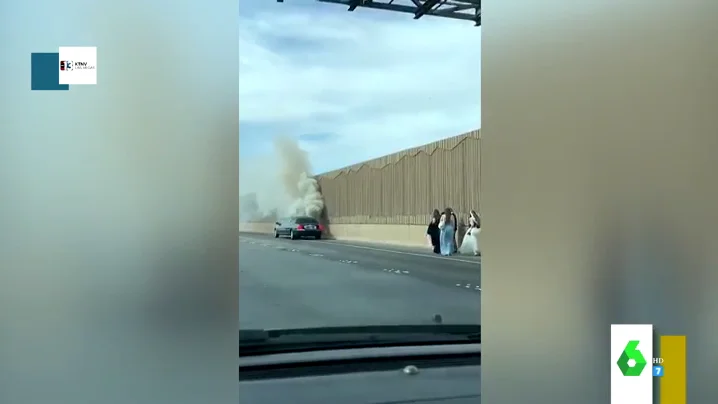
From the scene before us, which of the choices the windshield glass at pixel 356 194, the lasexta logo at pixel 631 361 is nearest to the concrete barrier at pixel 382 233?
the windshield glass at pixel 356 194

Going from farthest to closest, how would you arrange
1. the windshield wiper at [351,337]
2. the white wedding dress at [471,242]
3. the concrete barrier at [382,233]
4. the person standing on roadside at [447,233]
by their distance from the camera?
the person standing on roadside at [447,233], the concrete barrier at [382,233], the white wedding dress at [471,242], the windshield wiper at [351,337]

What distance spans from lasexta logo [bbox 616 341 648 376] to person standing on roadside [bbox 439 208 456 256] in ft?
8.16

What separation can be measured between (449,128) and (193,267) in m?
2.45

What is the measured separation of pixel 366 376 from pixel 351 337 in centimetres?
34

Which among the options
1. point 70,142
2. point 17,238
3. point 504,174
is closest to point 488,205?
point 504,174

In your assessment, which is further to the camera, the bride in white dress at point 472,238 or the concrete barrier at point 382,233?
the concrete barrier at point 382,233

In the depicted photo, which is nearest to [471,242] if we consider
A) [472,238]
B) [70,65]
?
[472,238]

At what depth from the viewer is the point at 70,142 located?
1.29 meters

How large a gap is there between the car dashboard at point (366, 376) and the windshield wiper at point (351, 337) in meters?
0.04

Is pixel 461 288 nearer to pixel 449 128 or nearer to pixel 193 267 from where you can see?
pixel 449 128

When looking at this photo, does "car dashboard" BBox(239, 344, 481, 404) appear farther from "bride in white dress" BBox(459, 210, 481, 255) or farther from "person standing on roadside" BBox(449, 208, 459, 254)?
"person standing on roadside" BBox(449, 208, 459, 254)

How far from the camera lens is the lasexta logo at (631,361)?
54.9 inches

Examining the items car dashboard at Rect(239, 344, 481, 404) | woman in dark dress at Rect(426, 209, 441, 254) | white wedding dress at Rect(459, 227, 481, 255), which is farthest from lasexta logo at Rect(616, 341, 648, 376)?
woman in dark dress at Rect(426, 209, 441, 254)

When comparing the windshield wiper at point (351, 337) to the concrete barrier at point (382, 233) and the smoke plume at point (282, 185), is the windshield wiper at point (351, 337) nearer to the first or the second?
the smoke plume at point (282, 185)
